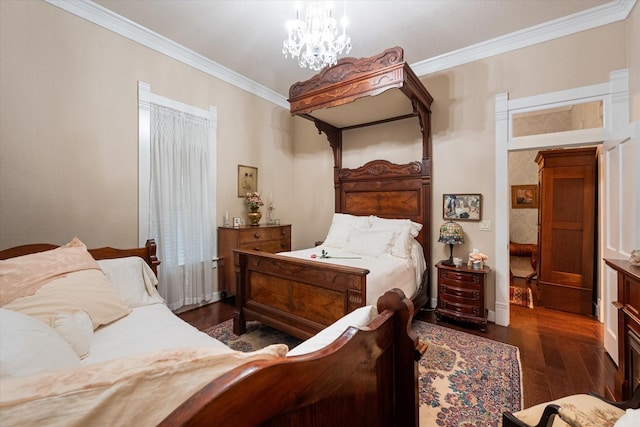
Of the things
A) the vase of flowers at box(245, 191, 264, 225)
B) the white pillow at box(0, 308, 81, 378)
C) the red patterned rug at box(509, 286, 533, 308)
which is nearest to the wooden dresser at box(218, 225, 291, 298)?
the vase of flowers at box(245, 191, 264, 225)

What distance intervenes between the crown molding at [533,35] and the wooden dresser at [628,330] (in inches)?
98.3

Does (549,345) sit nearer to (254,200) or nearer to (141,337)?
(141,337)

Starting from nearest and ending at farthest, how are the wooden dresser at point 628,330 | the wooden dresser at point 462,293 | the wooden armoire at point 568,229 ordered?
the wooden dresser at point 628,330, the wooden dresser at point 462,293, the wooden armoire at point 568,229

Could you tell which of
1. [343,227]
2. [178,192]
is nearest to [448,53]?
Answer: [343,227]

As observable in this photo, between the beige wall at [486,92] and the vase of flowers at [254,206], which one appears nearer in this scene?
the beige wall at [486,92]

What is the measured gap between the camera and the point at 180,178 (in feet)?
10.8

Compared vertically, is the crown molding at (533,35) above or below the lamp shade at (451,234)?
above

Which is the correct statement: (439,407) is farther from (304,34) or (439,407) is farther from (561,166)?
(561,166)

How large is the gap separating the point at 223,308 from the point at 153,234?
124 cm

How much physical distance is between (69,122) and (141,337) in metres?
2.26

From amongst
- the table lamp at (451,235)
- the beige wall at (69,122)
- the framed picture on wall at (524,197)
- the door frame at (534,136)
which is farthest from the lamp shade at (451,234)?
the beige wall at (69,122)

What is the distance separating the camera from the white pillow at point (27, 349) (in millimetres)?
633

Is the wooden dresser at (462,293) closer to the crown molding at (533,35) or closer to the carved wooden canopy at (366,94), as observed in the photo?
the carved wooden canopy at (366,94)

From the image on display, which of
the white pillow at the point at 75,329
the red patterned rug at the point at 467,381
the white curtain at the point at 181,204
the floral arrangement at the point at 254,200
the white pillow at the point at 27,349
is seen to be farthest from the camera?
the floral arrangement at the point at 254,200
